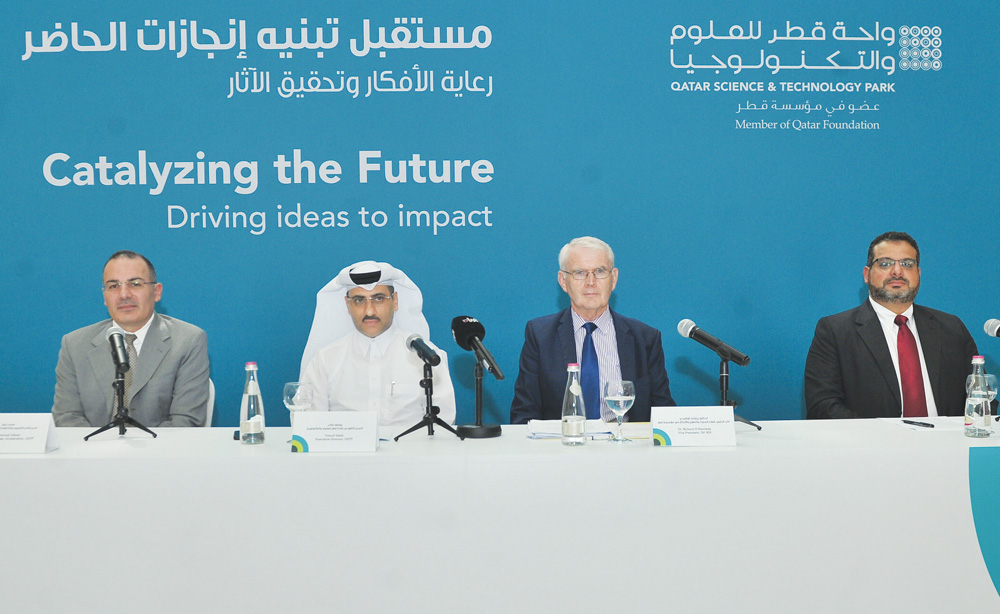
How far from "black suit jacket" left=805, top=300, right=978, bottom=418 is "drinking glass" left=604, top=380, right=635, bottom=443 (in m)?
1.60

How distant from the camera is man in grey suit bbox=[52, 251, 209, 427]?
3568 millimetres

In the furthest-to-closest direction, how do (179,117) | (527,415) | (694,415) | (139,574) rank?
(179,117) → (527,415) → (694,415) → (139,574)

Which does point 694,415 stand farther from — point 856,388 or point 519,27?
point 519,27

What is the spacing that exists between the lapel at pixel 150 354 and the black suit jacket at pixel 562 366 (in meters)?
1.62

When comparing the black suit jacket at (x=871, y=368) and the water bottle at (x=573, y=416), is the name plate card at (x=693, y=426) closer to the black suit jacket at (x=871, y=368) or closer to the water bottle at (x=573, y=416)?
the water bottle at (x=573, y=416)

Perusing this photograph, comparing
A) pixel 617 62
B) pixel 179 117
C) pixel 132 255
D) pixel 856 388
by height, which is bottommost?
pixel 856 388

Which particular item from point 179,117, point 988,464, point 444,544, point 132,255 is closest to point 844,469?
point 988,464

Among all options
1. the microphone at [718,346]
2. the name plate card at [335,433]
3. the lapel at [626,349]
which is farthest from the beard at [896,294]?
the name plate card at [335,433]

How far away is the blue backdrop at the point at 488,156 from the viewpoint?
14.2 ft

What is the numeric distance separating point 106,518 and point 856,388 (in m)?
3.18

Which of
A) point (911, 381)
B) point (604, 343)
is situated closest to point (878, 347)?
point (911, 381)

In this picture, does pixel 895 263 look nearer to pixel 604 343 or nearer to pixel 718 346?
pixel 604 343

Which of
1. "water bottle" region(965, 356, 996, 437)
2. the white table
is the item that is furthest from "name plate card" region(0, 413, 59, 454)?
"water bottle" region(965, 356, 996, 437)

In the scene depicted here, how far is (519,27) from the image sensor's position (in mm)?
4375
